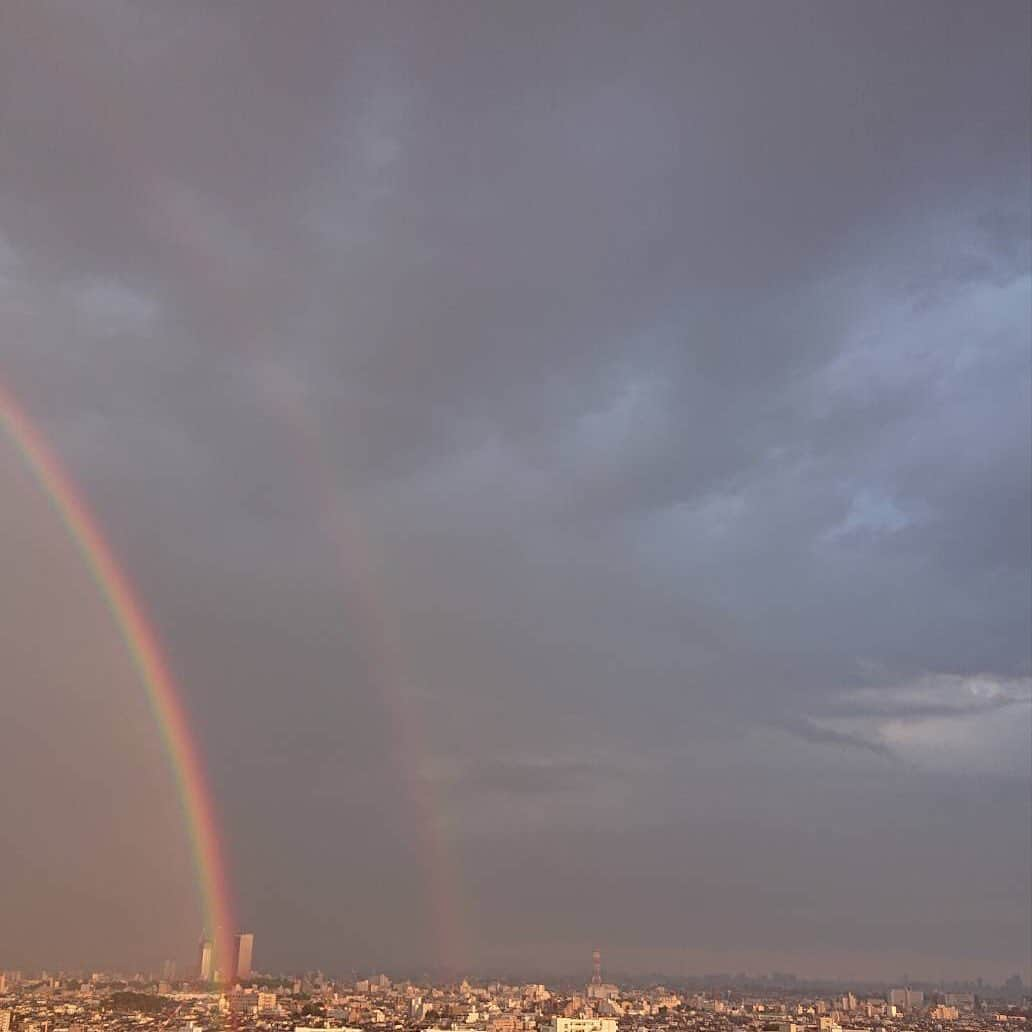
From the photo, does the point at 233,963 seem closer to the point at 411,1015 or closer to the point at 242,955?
the point at 242,955

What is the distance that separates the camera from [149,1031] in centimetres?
3738

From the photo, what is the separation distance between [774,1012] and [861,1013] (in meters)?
9.40

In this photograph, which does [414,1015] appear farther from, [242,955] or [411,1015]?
[242,955]

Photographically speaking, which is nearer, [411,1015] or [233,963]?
[411,1015]

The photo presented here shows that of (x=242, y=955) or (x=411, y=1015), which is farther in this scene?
(x=242, y=955)

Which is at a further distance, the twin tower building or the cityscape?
the twin tower building

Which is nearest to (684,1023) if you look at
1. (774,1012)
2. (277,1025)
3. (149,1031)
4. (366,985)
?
(774,1012)

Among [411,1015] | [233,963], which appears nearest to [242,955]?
[233,963]

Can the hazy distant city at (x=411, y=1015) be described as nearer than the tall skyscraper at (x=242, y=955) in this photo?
Yes

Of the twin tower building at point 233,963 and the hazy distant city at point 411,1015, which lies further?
the twin tower building at point 233,963

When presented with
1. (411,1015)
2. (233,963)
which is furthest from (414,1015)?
(233,963)

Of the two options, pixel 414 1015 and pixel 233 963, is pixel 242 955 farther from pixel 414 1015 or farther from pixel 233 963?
pixel 414 1015

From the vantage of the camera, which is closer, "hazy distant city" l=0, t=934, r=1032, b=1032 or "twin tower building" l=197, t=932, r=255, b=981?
"hazy distant city" l=0, t=934, r=1032, b=1032

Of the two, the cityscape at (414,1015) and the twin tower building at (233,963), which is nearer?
the cityscape at (414,1015)
